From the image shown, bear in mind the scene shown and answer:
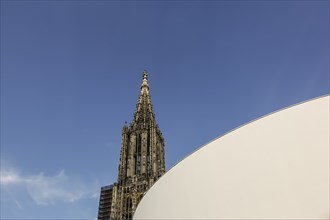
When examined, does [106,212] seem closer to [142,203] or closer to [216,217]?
[142,203]

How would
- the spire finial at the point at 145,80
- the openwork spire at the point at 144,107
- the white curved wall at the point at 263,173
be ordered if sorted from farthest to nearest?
the spire finial at the point at 145,80 < the openwork spire at the point at 144,107 < the white curved wall at the point at 263,173

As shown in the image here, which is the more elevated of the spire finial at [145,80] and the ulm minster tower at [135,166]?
the spire finial at [145,80]

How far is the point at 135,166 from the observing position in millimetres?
49188

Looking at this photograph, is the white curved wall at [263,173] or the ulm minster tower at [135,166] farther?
the ulm minster tower at [135,166]

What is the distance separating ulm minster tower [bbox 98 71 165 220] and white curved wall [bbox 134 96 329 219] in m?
31.9

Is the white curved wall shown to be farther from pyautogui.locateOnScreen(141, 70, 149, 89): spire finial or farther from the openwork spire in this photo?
pyautogui.locateOnScreen(141, 70, 149, 89): spire finial

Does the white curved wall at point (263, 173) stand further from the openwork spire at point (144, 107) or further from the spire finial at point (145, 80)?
the spire finial at point (145, 80)

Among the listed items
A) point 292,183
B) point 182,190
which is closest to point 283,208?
point 292,183

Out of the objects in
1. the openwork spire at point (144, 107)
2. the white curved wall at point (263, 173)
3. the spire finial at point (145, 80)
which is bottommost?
the white curved wall at point (263, 173)

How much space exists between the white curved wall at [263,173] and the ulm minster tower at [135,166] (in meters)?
31.9

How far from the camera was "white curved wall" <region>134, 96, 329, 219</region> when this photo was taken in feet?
29.3

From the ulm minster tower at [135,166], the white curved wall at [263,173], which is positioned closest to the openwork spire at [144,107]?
the ulm minster tower at [135,166]

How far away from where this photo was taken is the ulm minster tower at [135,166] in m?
44.3

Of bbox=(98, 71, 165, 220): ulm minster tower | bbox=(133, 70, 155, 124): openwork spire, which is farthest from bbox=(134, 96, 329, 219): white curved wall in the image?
bbox=(133, 70, 155, 124): openwork spire
